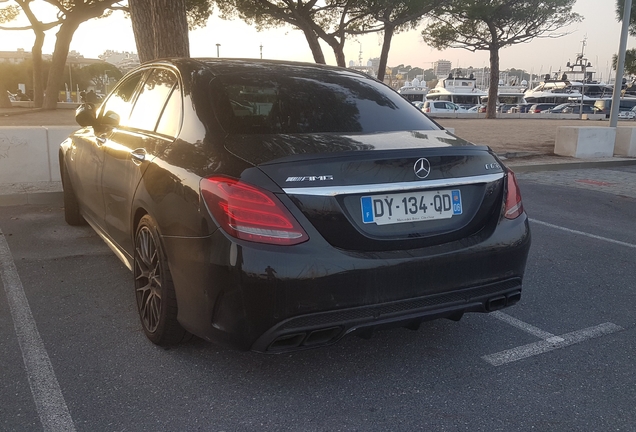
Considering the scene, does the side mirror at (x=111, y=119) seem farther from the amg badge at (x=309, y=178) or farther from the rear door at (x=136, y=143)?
the amg badge at (x=309, y=178)

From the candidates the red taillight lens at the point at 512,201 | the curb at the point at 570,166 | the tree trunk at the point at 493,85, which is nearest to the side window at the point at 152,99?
the red taillight lens at the point at 512,201

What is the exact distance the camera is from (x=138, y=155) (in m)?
3.46

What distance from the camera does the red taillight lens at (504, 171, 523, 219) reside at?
10.2ft

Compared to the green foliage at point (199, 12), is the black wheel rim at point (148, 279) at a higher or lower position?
lower

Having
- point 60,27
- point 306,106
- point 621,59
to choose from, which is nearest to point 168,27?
point 306,106

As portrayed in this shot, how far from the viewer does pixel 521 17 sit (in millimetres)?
39531

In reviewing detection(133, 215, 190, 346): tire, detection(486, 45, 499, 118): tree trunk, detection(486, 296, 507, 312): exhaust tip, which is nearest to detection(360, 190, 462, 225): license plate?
detection(486, 296, 507, 312): exhaust tip

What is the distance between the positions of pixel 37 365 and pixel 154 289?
2.19ft

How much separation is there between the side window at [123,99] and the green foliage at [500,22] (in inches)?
1399

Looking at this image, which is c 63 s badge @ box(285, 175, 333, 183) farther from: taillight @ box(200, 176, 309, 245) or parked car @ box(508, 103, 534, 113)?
parked car @ box(508, 103, 534, 113)

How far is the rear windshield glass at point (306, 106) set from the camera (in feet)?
10.4

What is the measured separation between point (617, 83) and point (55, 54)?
2457 centimetres

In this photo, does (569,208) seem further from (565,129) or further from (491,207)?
(565,129)

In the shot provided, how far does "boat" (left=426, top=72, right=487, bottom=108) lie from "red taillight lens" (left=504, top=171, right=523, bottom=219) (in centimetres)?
Result: 6066
